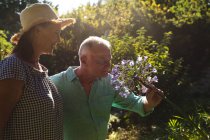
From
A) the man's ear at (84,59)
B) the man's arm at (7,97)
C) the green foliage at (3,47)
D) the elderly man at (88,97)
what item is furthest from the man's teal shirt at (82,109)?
the green foliage at (3,47)

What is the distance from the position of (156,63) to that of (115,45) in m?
0.95

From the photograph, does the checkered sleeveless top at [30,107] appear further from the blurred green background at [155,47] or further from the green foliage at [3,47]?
the green foliage at [3,47]

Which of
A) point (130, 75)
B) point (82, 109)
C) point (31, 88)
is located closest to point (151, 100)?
point (130, 75)

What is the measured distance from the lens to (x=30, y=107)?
2.86 meters

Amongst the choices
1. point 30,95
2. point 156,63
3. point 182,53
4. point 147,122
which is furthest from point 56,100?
point 182,53

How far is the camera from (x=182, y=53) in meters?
12.3

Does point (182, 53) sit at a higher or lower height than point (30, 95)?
lower

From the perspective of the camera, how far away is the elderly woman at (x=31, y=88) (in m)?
2.75

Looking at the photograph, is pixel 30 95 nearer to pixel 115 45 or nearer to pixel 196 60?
pixel 115 45

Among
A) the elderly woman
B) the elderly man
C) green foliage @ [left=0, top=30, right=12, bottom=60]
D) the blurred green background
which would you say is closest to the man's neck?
the elderly man

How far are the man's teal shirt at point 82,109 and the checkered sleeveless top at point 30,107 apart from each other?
17.7 inches

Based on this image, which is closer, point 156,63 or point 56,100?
point 56,100

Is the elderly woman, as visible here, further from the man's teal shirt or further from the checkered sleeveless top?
the man's teal shirt

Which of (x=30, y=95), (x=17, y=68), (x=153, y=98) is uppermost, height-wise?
(x=17, y=68)
